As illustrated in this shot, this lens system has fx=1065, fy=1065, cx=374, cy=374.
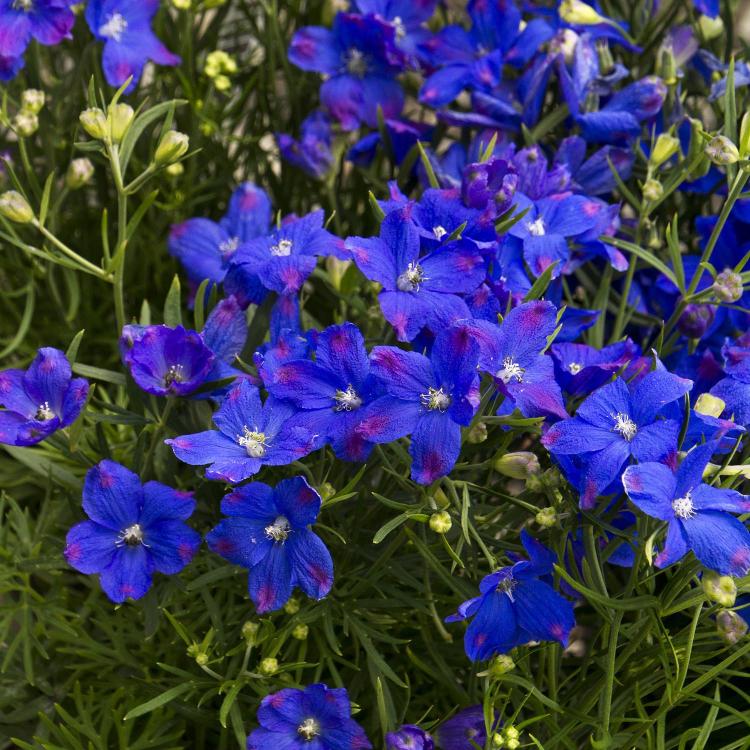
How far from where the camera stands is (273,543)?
750 mm

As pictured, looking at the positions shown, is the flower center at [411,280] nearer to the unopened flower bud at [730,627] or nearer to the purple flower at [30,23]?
the unopened flower bud at [730,627]

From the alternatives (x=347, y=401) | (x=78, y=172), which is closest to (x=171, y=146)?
(x=78, y=172)

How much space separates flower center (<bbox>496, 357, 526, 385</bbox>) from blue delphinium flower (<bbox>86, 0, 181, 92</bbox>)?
0.55 m

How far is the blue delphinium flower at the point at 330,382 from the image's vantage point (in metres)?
0.73

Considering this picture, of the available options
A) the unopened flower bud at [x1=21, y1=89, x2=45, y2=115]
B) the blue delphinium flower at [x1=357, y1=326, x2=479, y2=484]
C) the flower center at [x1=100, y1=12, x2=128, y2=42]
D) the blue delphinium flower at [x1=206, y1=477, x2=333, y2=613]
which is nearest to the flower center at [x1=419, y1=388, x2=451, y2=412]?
the blue delphinium flower at [x1=357, y1=326, x2=479, y2=484]

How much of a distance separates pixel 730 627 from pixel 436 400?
9.9 inches

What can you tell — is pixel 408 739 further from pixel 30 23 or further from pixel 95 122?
pixel 30 23

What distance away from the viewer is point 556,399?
726 mm

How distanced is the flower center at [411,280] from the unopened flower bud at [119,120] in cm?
25

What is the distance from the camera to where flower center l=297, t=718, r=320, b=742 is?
789 millimetres

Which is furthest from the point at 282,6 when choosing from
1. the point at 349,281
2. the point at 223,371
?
the point at 223,371

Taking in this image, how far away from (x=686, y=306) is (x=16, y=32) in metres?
0.66

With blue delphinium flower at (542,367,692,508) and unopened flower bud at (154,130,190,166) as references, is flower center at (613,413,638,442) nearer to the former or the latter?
blue delphinium flower at (542,367,692,508)

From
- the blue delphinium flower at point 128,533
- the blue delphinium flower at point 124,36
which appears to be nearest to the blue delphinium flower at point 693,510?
the blue delphinium flower at point 128,533
